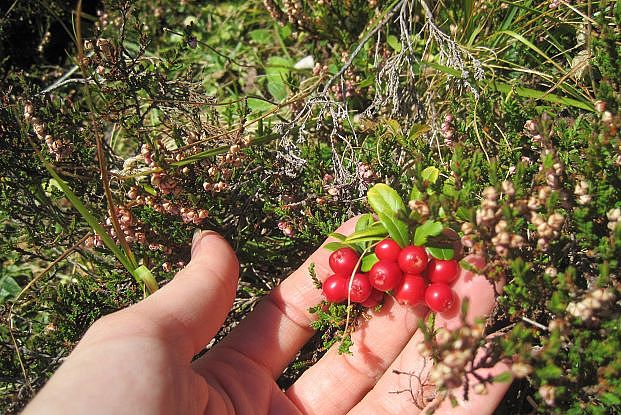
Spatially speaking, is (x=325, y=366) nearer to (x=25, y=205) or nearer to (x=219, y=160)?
(x=219, y=160)

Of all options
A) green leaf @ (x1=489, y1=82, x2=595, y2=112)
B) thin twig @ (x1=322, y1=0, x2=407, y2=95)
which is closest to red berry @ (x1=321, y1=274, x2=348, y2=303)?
thin twig @ (x1=322, y1=0, x2=407, y2=95)

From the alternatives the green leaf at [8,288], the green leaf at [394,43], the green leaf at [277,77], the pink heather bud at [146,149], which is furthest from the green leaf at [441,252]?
the green leaf at [8,288]

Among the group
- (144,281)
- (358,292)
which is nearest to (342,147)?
(358,292)

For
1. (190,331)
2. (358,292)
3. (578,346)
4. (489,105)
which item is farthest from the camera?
(489,105)

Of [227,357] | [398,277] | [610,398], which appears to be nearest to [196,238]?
[227,357]

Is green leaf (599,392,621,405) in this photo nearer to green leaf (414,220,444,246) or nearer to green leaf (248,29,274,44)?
green leaf (414,220,444,246)

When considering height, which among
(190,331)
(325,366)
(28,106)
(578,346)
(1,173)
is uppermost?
(28,106)
